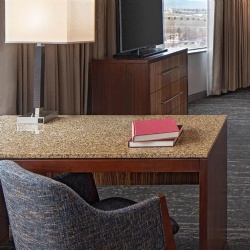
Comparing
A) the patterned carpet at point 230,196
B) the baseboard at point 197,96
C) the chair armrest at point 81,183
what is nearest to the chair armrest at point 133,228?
the chair armrest at point 81,183

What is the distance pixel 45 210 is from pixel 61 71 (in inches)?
164

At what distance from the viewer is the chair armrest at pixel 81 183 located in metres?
3.07

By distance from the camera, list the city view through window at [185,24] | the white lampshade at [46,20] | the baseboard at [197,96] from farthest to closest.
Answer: the baseboard at [197,96] → the city view through window at [185,24] → the white lampshade at [46,20]

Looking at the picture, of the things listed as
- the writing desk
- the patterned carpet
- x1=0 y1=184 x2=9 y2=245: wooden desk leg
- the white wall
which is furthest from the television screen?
x1=0 y1=184 x2=9 y2=245: wooden desk leg

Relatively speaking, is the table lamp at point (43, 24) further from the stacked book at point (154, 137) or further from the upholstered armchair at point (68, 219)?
the upholstered armchair at point (68, 219)

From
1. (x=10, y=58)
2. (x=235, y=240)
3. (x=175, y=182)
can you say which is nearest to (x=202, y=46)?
(x=10, y=58)

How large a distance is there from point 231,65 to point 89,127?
886 centimetres

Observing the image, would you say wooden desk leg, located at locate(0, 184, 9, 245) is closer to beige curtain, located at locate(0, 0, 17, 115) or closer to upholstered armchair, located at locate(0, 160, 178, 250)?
upholstered armchair, located at locate(0, 160, 178, 250)

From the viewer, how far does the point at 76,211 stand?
2188 millimetres

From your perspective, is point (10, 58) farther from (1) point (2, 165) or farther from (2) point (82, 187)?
(1) point (2, 165)

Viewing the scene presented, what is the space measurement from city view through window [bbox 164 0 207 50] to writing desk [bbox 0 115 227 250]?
707 centimetres

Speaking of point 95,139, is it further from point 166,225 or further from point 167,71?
point 167,71

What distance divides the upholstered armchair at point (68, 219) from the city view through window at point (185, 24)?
817 cm

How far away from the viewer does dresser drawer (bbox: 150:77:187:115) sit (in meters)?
7.20
